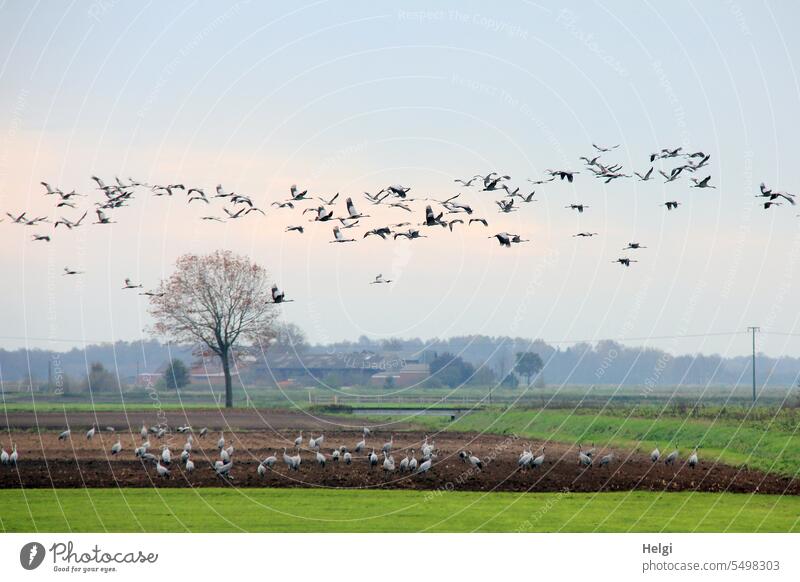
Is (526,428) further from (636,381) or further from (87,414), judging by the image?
(636,381)

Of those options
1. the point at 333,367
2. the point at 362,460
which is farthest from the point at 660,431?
the point at 333,367

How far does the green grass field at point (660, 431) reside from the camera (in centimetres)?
4562

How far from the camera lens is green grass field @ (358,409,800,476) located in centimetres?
4562

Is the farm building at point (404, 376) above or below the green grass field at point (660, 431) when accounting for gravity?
above

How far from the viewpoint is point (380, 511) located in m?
34.7

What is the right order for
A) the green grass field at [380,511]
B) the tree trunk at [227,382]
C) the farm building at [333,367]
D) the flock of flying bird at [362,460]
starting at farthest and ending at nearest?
the farm building at [333,367] → the tree trunk at [227,382] → the flock of flying bird at [362,460] → the green grass field at [380,511]

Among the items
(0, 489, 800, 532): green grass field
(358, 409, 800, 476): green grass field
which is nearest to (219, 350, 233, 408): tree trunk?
(358, 409, 800, 476): green grass field

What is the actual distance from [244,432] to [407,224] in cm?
2297

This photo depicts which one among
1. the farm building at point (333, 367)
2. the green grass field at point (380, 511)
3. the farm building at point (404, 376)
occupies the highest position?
the farm building at point (333, 367)
